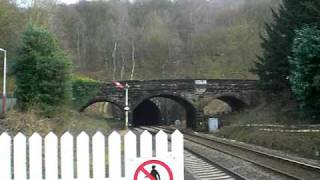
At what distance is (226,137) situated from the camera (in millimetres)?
43438

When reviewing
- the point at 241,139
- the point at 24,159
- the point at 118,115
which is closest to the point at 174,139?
the point at 24,159

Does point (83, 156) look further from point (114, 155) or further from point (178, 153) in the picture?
point (178, 153)

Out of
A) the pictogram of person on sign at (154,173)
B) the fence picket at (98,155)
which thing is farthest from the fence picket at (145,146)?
the fence picket at (98,155)

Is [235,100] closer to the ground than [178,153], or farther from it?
farther from it

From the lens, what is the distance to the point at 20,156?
6.77 m

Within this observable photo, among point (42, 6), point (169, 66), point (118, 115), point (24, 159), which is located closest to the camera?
point (24, 159)

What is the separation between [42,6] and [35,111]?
30.0 m

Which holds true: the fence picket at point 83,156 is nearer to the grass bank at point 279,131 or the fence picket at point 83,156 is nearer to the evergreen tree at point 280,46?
the grass bank at point 279,131

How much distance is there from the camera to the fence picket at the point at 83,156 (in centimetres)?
688

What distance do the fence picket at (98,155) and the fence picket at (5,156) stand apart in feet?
3.36

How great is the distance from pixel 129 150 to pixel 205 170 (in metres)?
12.4

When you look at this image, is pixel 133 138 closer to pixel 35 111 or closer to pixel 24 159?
pixel 24 159

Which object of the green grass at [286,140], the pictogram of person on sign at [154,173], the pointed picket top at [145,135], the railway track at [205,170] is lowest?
the railway track at [205,170]

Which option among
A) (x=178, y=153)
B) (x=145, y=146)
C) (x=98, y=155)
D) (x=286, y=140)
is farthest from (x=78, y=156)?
(x=286, y=140)
